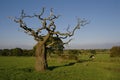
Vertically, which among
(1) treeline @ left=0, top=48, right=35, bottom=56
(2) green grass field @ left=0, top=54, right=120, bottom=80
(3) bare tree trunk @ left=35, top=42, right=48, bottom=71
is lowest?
(2) green grass field @ left=0, top=54, right=120, bottom=80

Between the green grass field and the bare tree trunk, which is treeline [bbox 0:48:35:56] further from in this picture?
the bare tree trunk

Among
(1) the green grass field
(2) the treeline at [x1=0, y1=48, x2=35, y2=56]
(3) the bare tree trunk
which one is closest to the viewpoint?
(1) the green grass field

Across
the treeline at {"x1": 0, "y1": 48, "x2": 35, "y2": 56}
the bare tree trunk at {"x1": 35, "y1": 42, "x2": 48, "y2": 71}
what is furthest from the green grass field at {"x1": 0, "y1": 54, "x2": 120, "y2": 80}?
the treeline at {"x1": 0, "y1": 48, "x2": 35, "y2": 56}

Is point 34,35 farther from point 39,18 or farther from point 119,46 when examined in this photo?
point 119,46

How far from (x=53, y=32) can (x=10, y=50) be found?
8489 cm

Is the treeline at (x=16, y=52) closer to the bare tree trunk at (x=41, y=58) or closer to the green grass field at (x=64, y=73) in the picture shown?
the green grass field at (x=64, y=73)

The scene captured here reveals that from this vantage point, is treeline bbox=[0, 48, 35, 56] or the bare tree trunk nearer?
the bare tree trunk

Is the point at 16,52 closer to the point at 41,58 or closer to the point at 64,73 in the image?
the point at 41,58

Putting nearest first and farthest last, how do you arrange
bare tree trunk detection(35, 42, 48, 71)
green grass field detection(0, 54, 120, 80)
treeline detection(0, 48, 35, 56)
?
green grass field detection(0, 54, 120, 80)
bare tree trunk detection(35, 42, 48, 71)
treeline detection(0, 48, 35, 56)

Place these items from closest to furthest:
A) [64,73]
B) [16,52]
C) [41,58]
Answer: [64,73] < [41,58] < [16,52]

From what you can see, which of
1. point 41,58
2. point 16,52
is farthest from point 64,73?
point 16,52

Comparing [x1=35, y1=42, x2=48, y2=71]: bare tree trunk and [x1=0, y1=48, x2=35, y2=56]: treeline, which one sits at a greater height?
[x1=0, y1=48, x2=35, y2=56]: treeline

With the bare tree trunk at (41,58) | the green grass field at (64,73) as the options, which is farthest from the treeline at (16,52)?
the bare tree trunk at (41,58)

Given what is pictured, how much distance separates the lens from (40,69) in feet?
103
